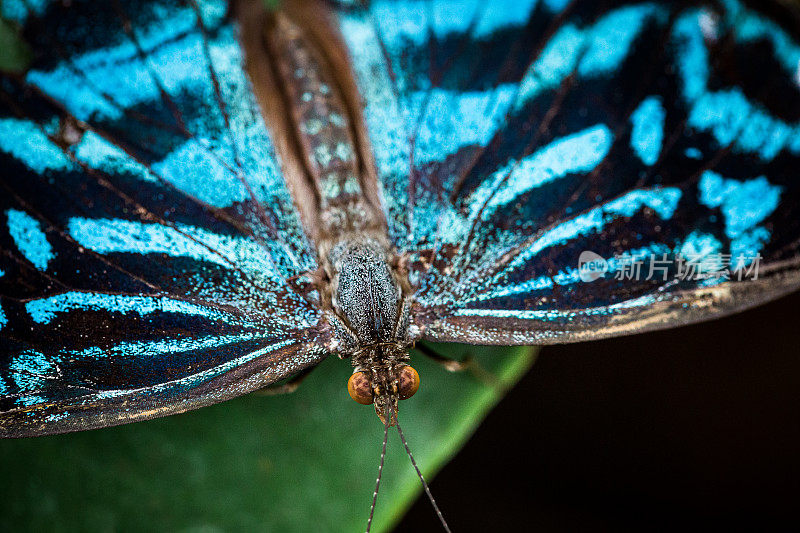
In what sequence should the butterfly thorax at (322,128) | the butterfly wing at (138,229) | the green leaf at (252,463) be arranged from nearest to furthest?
the butterfly wing at (138,229) → the green leaf at (252,463) → the butterfly thorax at (322,128)

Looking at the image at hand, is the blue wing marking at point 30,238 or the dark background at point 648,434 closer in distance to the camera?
the blue wing marking at point 30,238

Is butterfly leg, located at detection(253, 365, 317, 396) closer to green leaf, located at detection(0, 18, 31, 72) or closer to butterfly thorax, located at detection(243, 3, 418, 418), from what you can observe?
butterfly thorax, located at detection(243, 3, 418, 418)

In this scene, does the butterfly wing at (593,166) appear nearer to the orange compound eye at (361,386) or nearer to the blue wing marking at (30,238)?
the orange compound eye at (361,386)

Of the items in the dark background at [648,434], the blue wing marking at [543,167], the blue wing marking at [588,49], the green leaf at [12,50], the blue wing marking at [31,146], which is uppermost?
the green leaf at [12,50]

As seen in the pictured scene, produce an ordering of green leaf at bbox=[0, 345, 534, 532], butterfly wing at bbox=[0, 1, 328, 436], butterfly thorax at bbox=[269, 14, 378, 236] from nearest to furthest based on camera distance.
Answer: butterfly wing at bbox=[0, 1, 328, 436], green leaf at bbox=[0, 345, 534, 532], butterfly thorax at bbox=[269, 14, 378, 236]

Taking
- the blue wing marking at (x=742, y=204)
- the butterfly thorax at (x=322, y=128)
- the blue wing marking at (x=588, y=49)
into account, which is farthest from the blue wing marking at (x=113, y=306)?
the blue wing marking at (x=742, y=204)

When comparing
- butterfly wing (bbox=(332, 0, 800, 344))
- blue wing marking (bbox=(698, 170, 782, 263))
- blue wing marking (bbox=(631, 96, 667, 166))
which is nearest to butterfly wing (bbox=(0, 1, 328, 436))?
butterfly wing (bbox=(332, 0, 800, 344))

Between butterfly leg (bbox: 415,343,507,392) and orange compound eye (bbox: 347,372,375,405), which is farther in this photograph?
butterfly leg (bbox: 415,343,507,392)

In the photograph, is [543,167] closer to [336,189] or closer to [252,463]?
[336,189]
